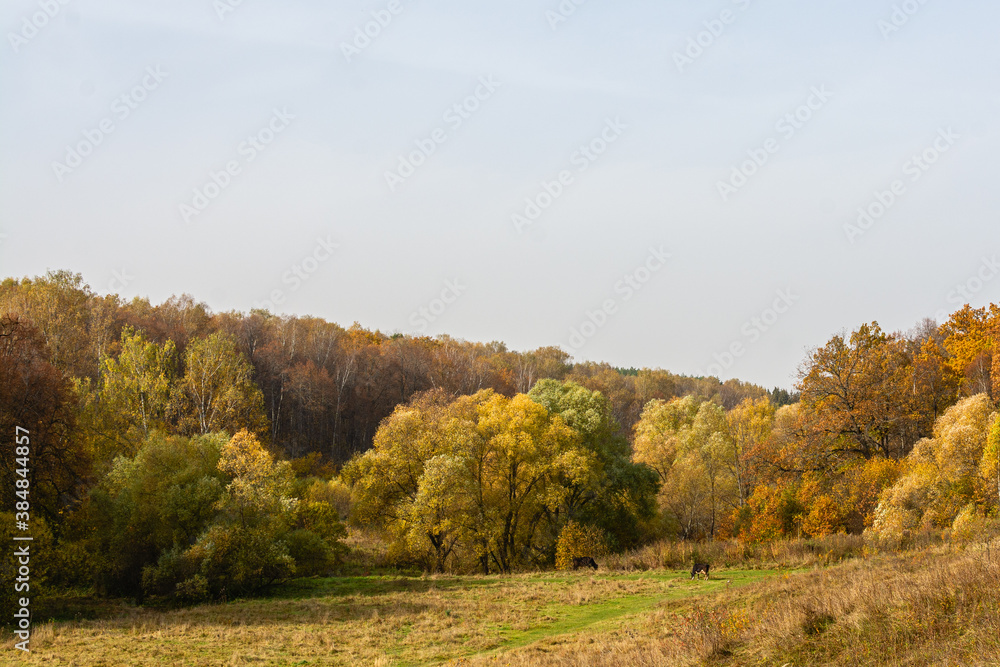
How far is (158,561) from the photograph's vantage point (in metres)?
36.3

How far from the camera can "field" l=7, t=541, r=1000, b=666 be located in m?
12.0

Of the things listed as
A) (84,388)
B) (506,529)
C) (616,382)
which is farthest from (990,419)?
(616,382)

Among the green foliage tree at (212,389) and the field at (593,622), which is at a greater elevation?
the green foliage tree at (212,389)

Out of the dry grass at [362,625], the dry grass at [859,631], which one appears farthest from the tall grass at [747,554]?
the dry grass at [859,631]

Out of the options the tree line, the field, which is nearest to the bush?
the tree line

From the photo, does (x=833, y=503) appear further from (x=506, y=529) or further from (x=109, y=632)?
(x=109, y=632)

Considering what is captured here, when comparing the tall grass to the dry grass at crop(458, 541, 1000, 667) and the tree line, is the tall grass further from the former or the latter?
the dry grass at crop(458, 541, 1000, 667)

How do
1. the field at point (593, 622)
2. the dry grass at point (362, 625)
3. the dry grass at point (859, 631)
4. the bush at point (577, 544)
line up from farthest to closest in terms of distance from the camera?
the bush at point (577, 544)
the dry grass at point (362, 625)
the field at point (593, 622)
the dry grass at point (859, 631)

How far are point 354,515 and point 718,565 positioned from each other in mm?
23755

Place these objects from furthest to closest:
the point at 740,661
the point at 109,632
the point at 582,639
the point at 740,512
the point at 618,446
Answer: the point at 618,446 < the point at 740,512 < the point at 109,632 < the point at 582,639 < the point at 740,661

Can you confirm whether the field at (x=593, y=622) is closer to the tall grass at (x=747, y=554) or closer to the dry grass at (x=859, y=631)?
the dry grass at (x=859, y=631)

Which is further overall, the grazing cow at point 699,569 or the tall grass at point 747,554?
the tall grass at point 747,554

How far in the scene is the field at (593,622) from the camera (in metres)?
12.0

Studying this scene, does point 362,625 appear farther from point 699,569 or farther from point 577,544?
point 577,544
